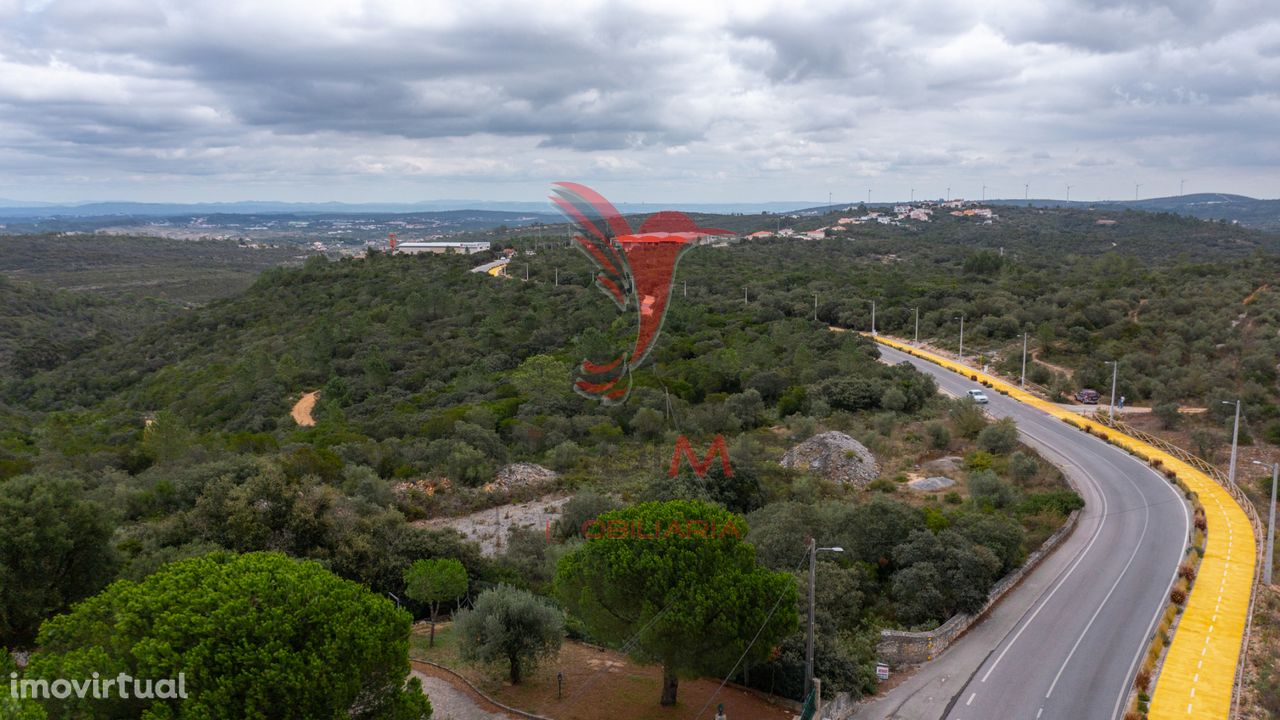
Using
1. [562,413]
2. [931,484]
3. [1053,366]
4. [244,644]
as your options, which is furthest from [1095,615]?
[1053,366]

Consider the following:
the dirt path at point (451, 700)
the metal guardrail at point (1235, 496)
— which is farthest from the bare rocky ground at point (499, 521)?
the metal guardrail at point (1235, 496)

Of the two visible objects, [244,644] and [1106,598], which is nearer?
[244,644]

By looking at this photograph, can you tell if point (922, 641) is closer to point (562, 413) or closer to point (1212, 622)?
point (1212, 622)

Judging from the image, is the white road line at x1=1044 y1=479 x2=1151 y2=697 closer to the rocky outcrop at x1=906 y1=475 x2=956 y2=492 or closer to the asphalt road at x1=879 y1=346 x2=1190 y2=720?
the asphalt road at x1=879 y1=346 x2=1190 y2=720

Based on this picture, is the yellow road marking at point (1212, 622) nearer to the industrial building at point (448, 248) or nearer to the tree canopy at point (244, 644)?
the tree canopy at point (244, 644)

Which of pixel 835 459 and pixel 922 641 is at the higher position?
pixel 835 459

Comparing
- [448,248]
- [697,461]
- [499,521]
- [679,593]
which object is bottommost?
[499,521]

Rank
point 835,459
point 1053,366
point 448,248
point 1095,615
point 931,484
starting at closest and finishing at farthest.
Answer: point 1095,615, point 931,484, point 835,459, point 1053,366, point 448,248

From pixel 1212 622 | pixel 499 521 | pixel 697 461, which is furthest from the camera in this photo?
pixel 697 461
